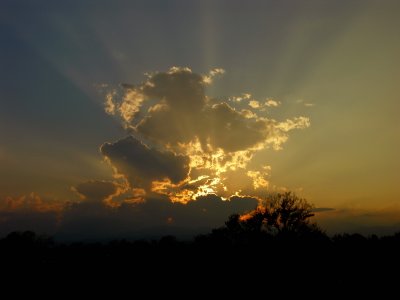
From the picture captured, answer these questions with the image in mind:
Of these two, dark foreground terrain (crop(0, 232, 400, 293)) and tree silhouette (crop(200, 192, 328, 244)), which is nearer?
dark foreground terrain (crop(0, 232, 400, 293))

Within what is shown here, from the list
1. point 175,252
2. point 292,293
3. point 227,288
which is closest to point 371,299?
point 292,293

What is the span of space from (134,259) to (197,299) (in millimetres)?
19044

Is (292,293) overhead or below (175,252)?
below

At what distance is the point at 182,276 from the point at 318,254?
1445 cm

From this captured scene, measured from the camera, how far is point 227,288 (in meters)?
28.4

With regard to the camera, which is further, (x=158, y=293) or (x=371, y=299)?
(x=158, y=293)

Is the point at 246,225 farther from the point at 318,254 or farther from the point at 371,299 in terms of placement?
the point at 371,299

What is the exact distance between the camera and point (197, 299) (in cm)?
2639

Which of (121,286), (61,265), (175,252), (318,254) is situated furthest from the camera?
(175,252)

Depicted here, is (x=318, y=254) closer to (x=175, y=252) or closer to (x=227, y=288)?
(x=227, y=288)

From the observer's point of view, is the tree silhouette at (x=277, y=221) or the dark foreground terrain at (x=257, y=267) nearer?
the dark foreground terrain at (x=257, y=267)

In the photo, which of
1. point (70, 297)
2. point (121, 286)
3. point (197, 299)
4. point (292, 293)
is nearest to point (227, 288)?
point (197, 299)

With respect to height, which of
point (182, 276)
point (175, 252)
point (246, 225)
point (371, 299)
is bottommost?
point (371, 299)

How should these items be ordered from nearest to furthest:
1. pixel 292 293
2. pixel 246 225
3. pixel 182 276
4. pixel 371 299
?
1. pixel 371 299
2. pixel 292 293
3. pixel 182 276
4. pixel 246 225
